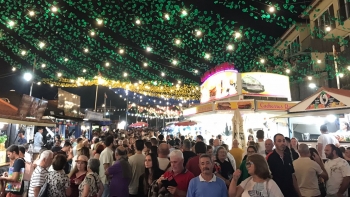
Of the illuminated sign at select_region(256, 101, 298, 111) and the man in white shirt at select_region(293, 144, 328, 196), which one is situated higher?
the illuminated sign at select_region(256, 101, 298, 111)

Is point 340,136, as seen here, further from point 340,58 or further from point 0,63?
point 0,63

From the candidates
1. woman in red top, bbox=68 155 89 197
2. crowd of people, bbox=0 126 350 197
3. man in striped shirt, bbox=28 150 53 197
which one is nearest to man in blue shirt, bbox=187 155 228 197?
crowd of people, bbox=0 126 350 197

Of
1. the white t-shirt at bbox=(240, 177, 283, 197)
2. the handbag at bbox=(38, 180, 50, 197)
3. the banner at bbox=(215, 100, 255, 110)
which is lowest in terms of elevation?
the handbag at bbox=(38, 180, 50, 197)

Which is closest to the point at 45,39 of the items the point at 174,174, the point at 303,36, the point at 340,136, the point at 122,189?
the point at 122,189

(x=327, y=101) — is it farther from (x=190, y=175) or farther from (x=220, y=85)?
(x=220, y=85)

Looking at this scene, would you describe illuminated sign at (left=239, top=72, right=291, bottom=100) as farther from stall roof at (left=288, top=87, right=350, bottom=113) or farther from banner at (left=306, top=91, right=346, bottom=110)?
banner at (left=306, top=91, right=346, bottom=110)

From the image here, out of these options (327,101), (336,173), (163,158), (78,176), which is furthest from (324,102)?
(78,176)

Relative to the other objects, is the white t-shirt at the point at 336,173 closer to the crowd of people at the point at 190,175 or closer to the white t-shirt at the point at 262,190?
the crowd of people at the point at 190,175

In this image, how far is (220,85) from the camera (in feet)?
56.5

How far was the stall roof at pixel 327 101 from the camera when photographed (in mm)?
8812

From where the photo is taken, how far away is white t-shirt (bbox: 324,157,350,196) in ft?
16.0

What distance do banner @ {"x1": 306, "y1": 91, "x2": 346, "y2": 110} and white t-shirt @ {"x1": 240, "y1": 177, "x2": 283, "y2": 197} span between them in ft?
24.8

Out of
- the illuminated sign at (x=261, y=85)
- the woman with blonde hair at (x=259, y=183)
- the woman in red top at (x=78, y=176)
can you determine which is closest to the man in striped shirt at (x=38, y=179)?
the woman in red top at (x=78, y=176)

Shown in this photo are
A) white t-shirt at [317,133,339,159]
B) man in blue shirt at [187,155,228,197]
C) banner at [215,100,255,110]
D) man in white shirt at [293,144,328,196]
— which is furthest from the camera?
banner at [215,100,255,110]
